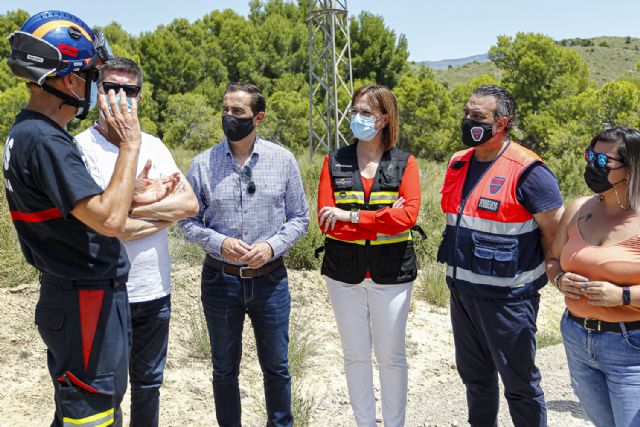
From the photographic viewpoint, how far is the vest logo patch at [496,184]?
3.24m

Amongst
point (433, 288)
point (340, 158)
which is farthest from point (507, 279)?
point (433, 288)

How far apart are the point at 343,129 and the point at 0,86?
16948mm

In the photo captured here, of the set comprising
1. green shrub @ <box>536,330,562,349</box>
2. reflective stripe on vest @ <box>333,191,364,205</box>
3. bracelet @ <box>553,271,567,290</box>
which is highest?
reflective stripe on vest @ <box>333,191,364,205</box>

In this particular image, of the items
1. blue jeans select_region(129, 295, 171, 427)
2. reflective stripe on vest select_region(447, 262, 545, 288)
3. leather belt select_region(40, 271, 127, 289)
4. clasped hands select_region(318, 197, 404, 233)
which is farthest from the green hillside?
leather belt select_region(40, 271, 127, 289)

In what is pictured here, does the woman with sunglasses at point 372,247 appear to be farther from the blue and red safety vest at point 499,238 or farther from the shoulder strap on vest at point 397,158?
the blue and red safety vest at point 499,238

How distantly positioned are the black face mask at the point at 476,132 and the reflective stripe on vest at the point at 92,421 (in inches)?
88.2

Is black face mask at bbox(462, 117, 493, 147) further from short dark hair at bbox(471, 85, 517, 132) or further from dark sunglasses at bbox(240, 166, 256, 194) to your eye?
dark sunglasses at bbox(240, 166, 256, 194)

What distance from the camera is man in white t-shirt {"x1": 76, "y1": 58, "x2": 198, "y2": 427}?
3.15 m

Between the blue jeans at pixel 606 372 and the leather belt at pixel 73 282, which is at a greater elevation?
the leather belt at pixel 73 282

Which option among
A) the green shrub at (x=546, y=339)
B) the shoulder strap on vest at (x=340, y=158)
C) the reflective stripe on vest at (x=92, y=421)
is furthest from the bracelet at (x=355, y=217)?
the green shrub at (x=546, y=339)

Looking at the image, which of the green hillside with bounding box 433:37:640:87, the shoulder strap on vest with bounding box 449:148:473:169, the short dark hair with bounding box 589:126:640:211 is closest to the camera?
the short dark hair with bounding box 589:126:640:211

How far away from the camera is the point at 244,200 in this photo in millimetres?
3633

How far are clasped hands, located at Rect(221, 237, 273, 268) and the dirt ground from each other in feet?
4.64

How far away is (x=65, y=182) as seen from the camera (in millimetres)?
2223
